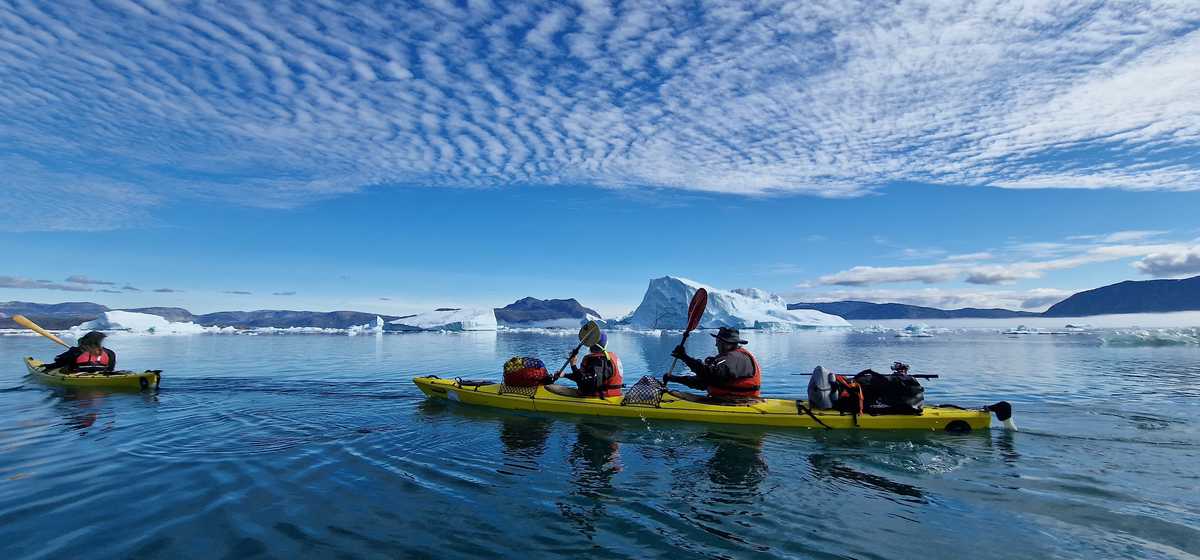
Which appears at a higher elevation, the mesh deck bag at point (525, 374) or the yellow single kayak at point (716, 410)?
the mesh deck bag at point (525, 374)

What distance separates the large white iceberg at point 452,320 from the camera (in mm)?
83669

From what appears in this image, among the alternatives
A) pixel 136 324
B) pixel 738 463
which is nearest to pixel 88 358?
pixel 738 463

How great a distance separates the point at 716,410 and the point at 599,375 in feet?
8.52

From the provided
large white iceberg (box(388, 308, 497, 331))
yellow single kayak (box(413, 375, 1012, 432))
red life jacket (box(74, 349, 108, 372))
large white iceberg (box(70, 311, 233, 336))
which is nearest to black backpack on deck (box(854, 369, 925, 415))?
yellow single kayak (box(413, 375, 1012, 432))

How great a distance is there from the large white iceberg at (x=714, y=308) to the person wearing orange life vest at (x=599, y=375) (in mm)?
58236

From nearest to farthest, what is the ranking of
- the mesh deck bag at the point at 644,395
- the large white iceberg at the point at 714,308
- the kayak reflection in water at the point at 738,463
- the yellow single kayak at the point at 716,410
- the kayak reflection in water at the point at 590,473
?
the kayak reflection in water at the point at 590,473, the kayak reflection in water at the point at 738,463, the yellow single kayak at the point at 716,410, the mesh deck bag at the point at 644,395, the large white iceberg at the point at 714,308

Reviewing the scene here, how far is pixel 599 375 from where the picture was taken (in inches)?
459

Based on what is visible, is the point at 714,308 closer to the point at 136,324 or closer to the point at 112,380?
the point at 112,380

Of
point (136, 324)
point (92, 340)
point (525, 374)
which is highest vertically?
point (136, 324)

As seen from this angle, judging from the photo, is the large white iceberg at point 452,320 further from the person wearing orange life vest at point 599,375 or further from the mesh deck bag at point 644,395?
the mesh deck bag at point 644,395

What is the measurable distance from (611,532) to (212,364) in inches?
1080

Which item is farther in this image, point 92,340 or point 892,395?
point 92,340

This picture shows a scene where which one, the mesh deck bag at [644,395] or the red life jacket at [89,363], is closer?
the mesh deck bag at [644,395]

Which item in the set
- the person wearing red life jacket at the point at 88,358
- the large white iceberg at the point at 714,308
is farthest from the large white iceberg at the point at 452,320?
the person wearing red life jacket at the point at 88,358
